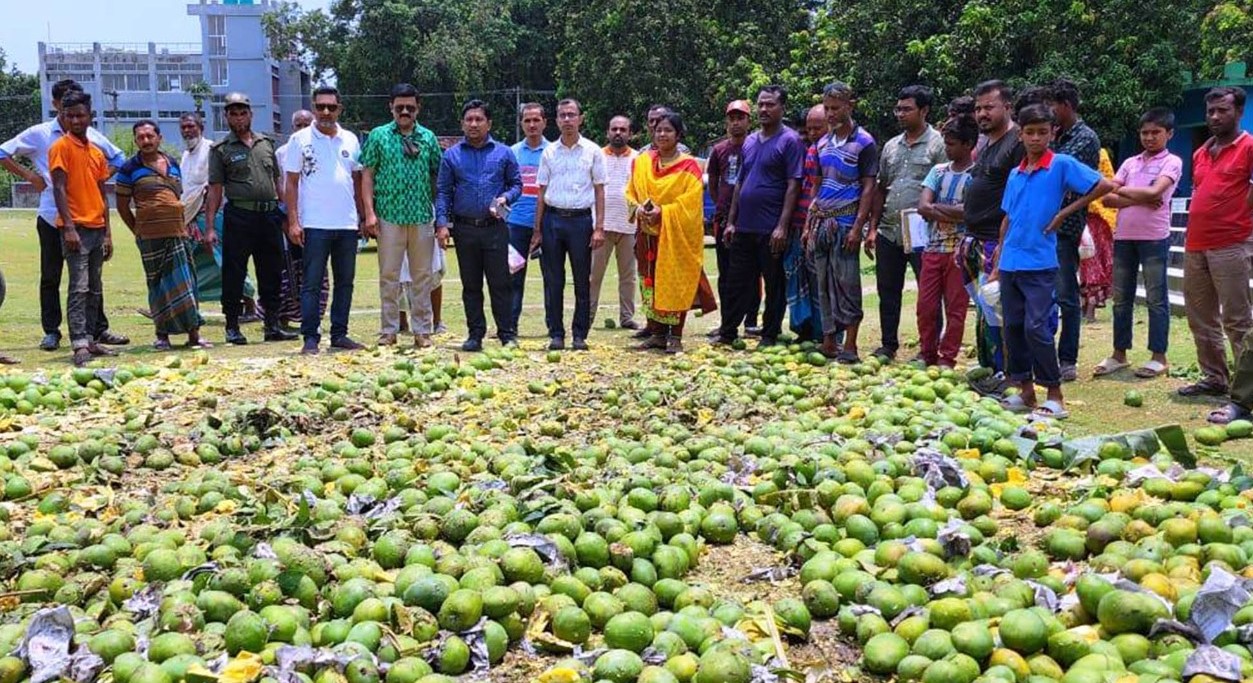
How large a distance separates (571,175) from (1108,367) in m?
4.88

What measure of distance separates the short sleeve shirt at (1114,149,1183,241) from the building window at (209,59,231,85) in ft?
266

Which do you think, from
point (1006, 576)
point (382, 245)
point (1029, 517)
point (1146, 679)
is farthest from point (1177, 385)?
point (382, 245)

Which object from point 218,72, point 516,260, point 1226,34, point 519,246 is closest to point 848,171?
point 516,260

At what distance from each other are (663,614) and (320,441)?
10.6 ft

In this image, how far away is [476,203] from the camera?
31.3 ft

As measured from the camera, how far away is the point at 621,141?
450 inches

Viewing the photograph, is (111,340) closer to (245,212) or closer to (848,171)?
(245,212)

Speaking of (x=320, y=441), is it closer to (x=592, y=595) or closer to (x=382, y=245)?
(x=592, y=595)

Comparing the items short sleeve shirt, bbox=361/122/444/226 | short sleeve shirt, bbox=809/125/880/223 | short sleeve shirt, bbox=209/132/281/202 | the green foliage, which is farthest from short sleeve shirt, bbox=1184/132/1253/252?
the green foliage

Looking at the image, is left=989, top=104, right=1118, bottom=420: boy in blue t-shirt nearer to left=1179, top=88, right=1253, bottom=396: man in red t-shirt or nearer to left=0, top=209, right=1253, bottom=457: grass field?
left=0, top=209, right=1253, bottom=457: grass field

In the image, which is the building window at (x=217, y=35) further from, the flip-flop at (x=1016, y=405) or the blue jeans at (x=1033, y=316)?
the flip-flop at (x=1016, y=405)

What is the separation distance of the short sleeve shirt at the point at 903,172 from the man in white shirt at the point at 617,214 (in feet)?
9.99

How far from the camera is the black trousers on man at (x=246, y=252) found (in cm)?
1029

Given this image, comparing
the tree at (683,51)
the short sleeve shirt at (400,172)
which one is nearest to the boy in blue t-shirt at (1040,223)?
the short sleeve shirt at (400,172)
